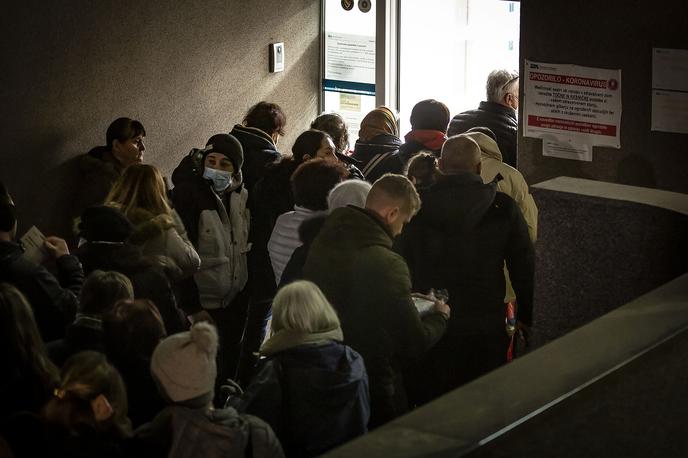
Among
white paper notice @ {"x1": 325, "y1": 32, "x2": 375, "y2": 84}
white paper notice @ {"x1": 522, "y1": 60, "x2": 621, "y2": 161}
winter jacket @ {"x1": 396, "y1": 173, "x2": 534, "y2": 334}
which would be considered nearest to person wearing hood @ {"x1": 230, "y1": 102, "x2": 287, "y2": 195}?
winter jacket @ {"x1": 396, "y1": 173, "x2": 534, "y2": 334}

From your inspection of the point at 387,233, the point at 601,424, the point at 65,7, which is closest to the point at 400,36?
the point at 65,7

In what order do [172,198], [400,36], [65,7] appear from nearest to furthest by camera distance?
[172,198] → [65,7] → [400,36]

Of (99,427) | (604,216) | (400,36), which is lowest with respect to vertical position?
(99,427)

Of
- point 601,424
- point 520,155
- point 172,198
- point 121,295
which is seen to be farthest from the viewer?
point 520,155

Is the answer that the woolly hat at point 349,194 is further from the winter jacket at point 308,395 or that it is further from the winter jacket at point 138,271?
the winter jacket at point 308,395

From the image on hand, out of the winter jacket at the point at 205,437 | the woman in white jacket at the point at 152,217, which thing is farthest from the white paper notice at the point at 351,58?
the winter jacket at the point at 205,437

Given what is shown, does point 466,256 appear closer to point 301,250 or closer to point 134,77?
point 301,250

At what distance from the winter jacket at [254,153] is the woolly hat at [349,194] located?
4.26ft

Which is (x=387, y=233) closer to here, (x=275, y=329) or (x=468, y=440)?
(x=275, y=329)

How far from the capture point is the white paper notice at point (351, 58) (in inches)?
400

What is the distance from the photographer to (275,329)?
13.1 feet

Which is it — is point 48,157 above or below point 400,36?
below

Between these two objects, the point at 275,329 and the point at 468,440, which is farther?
the point at 275,329

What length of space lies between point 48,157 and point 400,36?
11.4 feet
